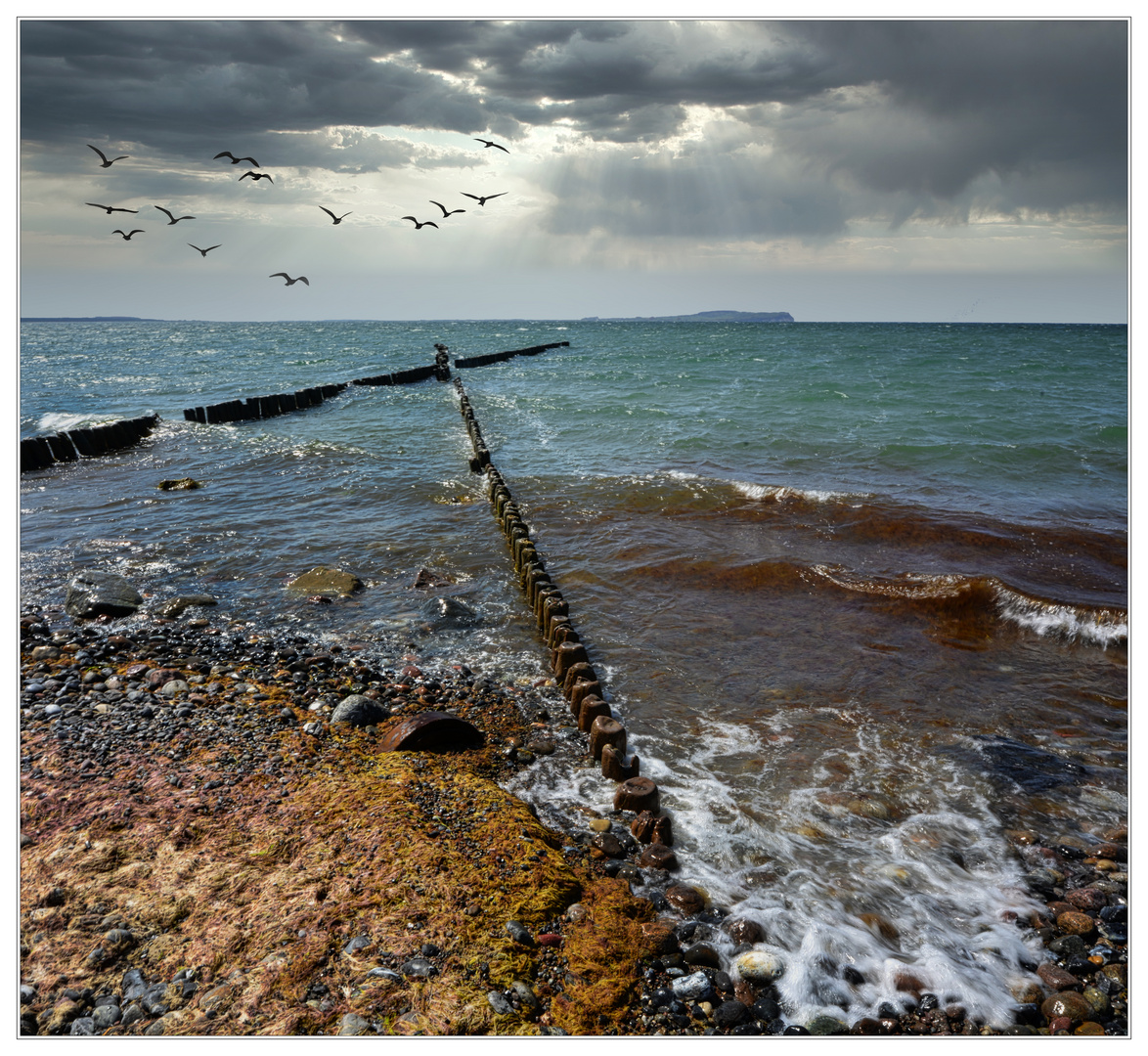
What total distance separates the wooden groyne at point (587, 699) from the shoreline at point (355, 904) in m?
0.19

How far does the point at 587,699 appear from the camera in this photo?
6.58 m

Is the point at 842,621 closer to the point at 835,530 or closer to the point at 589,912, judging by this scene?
the point at 835,530

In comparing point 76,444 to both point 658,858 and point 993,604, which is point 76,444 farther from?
point 993,604

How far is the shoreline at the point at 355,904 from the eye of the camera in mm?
3725

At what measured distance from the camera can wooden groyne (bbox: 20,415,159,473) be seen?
18.2 m

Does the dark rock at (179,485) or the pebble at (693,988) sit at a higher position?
the dark rock at (179,485)

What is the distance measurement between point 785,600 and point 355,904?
7540 mm

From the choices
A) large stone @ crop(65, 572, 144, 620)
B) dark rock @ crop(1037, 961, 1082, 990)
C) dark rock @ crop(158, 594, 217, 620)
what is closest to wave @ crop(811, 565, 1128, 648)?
dark rock @ crop(1037, 961, 1082, 990)

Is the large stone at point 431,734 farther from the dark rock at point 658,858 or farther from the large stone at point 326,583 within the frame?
the large stone at point 326,583

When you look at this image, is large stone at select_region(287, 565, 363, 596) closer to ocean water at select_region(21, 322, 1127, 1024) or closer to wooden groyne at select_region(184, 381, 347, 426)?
ocean water at select_region(21, 322, 1127, 1024)

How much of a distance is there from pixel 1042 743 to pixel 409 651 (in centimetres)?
697

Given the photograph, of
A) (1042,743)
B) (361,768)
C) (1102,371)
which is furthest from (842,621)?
(1102,371)

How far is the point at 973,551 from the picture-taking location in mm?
12094

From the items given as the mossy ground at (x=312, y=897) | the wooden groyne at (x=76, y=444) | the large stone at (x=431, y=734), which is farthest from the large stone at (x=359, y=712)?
the wooden groyne at (x=76, y=444)
